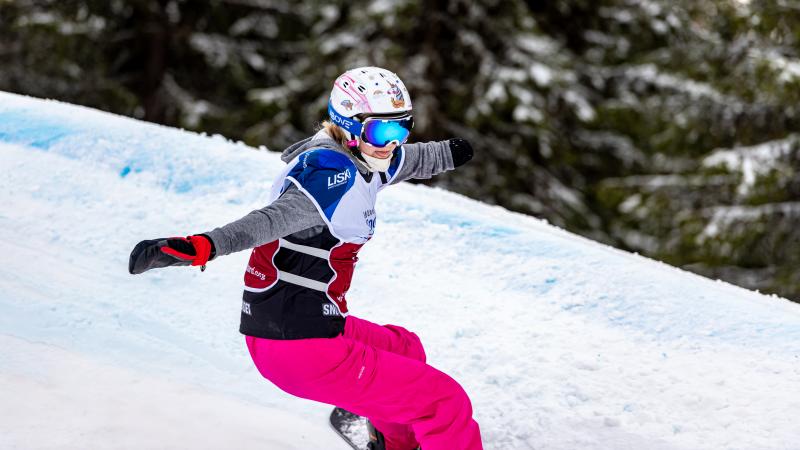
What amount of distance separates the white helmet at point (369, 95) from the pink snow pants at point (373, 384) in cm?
75

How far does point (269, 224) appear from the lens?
7.88 feet

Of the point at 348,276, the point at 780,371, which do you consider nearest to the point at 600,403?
the point at 780,371

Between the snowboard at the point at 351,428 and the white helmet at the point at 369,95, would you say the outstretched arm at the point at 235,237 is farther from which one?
the snowboard at the point at 351,428

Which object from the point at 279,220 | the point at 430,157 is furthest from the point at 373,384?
the point at 430,157

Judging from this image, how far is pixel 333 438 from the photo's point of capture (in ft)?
10.9

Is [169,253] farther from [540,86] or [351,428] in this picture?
[540,86]

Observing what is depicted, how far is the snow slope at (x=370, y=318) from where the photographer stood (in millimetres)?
3219

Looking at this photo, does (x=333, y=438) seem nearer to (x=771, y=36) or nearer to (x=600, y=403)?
(x=600, y=403)

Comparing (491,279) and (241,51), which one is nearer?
(491,279)

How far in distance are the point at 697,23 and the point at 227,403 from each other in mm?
15120

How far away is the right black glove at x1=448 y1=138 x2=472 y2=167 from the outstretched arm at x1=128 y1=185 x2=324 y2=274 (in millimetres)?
911

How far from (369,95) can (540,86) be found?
36.6 ft

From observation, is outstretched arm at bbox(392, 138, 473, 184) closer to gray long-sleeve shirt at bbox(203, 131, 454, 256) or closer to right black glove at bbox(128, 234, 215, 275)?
gray long-sleeve shirt at bbox(203, 131, 454, 256)

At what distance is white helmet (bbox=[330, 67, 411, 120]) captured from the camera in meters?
2.69
